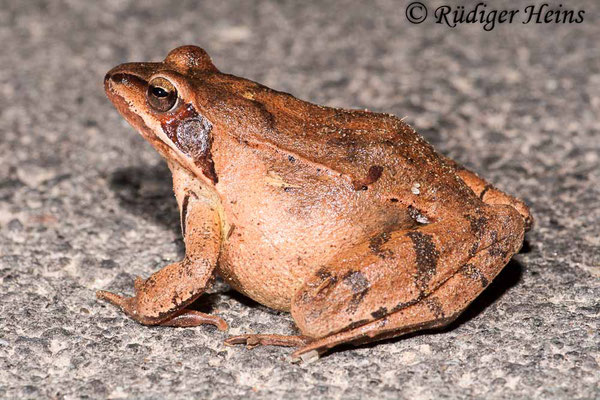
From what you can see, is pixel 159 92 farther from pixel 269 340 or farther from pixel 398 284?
pixel 398 284

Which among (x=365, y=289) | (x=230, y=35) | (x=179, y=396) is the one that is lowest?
(x=179, y=396)

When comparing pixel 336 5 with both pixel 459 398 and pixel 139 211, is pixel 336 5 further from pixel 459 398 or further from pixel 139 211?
pixel 459 398

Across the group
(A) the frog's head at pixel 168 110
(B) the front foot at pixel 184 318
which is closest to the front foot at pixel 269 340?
(B) the front foot at pixel 184 318

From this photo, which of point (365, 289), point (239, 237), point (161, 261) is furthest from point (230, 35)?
point (365, 289)

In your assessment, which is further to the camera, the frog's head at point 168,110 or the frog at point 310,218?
the frog's head at point 168,110

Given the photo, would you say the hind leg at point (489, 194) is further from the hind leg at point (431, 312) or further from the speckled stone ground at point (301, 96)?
the hind leg at point (431, 312)
